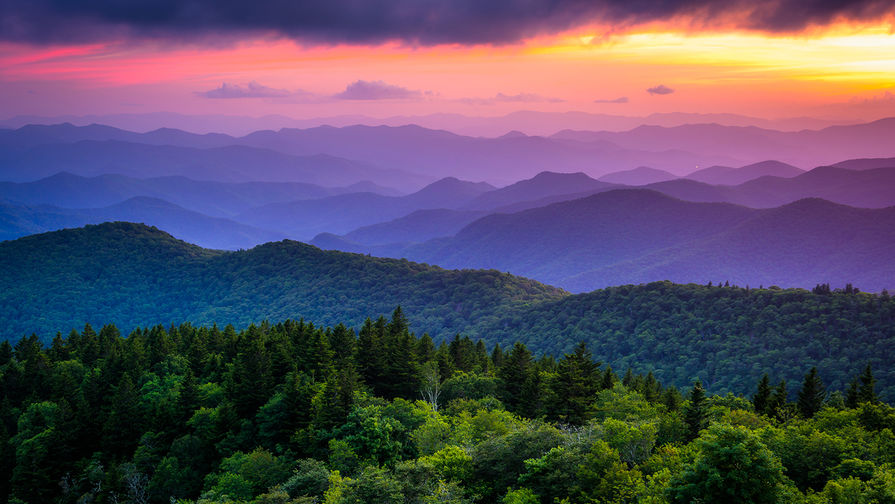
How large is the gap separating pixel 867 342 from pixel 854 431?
102680 mm

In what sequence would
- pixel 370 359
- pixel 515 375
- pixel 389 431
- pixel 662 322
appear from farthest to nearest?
pixel 662 322, pixel 370 359, pixel 515 375, pixel 389 431

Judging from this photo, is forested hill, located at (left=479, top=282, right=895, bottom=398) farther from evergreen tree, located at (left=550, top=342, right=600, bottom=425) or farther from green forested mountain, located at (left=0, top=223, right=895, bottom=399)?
evergreen tree, located at (left=550, top=342, right=600, bottom=425)

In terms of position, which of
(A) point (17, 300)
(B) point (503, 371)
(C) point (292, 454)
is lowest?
(C) point (292, 454)

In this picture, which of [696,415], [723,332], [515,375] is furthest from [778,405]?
[723,332]

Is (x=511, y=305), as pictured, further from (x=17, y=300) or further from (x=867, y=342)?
(x=17, y=300)

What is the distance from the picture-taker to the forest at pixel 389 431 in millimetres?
32312

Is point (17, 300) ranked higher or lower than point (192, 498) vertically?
higher

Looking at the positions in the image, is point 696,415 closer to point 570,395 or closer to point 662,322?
point 570,395

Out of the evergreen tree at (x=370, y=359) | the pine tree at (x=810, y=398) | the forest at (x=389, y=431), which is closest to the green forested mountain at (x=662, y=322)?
the pine tree at (x=810, y=398)

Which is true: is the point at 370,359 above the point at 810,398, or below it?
above

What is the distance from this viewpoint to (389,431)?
45.7 m

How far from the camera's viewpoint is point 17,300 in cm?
18638

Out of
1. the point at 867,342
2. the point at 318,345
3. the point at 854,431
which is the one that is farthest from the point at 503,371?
the point at 867,342

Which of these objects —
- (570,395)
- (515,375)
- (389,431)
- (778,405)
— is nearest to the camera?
(389,431)
